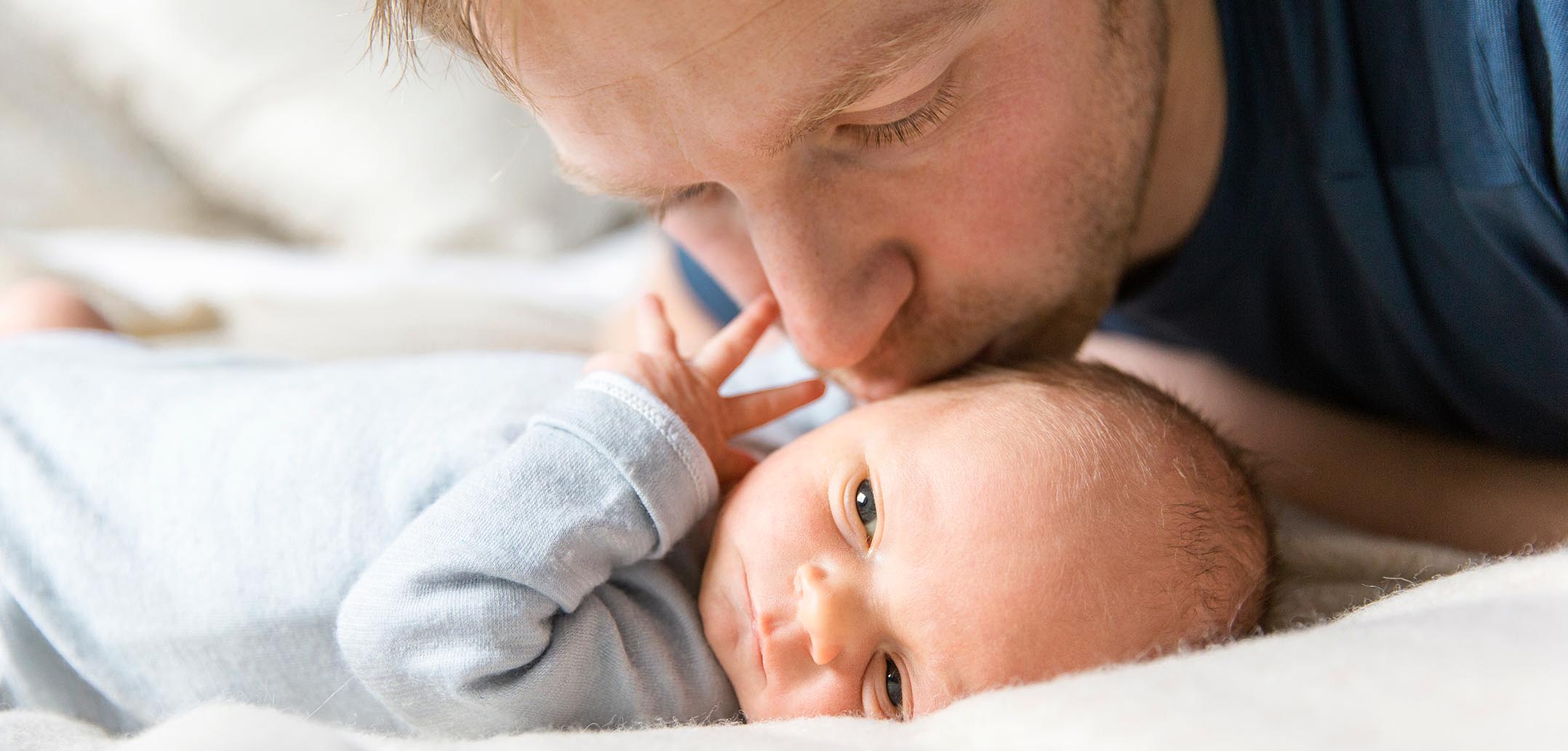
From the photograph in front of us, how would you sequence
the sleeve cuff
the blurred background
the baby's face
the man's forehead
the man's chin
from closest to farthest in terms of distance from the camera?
the man's forehead < the baby's face < the sleeve cuff < the man's chin < the blurred background

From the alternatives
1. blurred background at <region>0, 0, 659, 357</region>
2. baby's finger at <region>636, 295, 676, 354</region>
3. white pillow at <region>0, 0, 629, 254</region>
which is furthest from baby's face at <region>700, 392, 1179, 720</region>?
white pillow at <region>0, 0, 629, 254</region>

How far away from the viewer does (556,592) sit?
3.09 ft

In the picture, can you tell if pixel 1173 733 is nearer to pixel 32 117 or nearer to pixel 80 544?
pixel 80 544

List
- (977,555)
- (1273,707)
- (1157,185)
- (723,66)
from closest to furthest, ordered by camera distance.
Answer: (1273,707) → (723,66) → (977,555) → (1157,185)

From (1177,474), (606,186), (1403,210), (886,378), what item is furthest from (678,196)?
(1403,210)

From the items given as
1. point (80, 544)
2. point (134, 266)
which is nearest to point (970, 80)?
point (80, 544)

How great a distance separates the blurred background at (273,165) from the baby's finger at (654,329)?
26.4 inches

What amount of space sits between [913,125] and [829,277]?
15 centimetres

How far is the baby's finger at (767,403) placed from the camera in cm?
114

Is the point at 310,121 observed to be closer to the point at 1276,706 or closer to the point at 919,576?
the point at 919,576

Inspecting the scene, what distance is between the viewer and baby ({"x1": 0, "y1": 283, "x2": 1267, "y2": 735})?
90 cm

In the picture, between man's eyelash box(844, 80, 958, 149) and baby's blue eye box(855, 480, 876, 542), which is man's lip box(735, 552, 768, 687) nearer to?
baby's blue eye box(855, 480, 876, 542)

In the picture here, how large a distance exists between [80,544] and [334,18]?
1.45 m

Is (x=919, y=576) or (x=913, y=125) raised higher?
(x=913, y=125)
